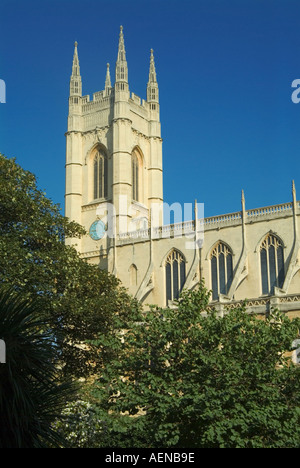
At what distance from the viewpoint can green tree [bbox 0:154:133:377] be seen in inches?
882

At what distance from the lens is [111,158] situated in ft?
171

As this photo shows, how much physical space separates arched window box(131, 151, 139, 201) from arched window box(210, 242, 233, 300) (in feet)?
41.3

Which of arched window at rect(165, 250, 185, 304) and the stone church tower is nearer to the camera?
arched window at rect(165, 250, 185, 304)

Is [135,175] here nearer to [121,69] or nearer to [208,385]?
[121,69]

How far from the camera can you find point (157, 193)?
54.3m

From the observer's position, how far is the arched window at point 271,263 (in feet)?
129

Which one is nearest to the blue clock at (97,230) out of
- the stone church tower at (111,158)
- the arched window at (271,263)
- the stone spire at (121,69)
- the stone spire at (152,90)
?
the stone church tower at (111,158)

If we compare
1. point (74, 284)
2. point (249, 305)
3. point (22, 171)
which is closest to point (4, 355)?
point (74, 284)

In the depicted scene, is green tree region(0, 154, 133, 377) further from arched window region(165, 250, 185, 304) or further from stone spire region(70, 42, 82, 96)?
Result: stone spire region(70, 42, 82, 96)

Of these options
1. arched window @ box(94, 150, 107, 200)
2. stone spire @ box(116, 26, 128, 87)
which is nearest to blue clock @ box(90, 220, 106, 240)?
arched window @ box(94, 150, 107, 200)

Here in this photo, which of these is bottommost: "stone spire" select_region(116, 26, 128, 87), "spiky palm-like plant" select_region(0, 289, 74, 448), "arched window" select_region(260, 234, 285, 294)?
"spiky palm-like plant" select_region(0, 289, 74, 448)

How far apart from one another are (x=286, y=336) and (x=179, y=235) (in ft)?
95.9

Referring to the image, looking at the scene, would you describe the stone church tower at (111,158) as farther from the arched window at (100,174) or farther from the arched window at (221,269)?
the arched window at (221,269)

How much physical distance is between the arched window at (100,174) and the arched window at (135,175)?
7.37 feet
